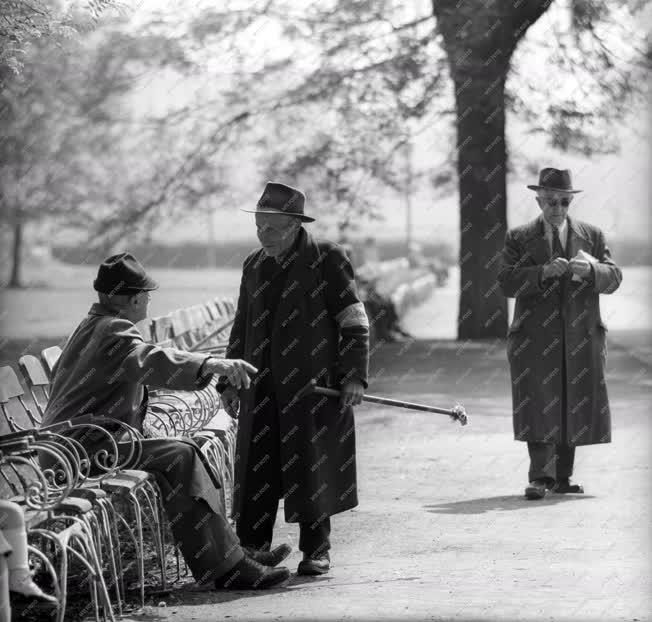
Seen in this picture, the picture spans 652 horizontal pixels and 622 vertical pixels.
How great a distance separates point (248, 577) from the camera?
20.2 ft

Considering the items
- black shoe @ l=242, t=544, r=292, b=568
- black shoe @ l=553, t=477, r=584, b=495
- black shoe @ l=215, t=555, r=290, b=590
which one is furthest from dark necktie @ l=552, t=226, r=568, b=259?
black shoe @ l=215, t=555, r=290, b=590

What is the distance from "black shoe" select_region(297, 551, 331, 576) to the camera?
647 cm

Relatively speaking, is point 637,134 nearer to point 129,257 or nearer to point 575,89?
point 575,89

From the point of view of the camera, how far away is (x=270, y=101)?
21.2 metres

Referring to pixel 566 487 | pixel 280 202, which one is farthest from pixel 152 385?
pixel 566 487

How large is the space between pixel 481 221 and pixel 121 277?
48.8ft

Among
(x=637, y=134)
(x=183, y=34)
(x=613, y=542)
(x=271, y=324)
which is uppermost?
(x=183, y=34)

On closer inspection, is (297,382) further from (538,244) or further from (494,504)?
(538,244)

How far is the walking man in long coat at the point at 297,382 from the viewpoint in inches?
258

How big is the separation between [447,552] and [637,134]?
1501 centimetres

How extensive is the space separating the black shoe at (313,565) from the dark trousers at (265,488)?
0.04 meters

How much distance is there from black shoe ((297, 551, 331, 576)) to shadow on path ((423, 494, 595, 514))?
66.4 inches

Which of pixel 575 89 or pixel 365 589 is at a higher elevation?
pixel 575 89

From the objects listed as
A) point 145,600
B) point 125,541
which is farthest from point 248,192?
point 145,600
